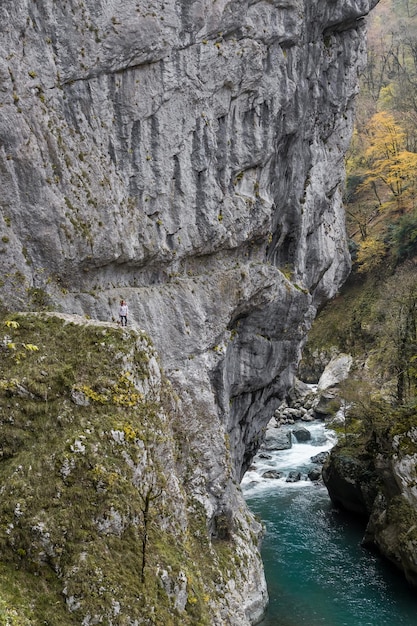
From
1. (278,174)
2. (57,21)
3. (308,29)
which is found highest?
(308,29)

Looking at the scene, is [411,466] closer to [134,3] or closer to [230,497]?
[230,497]

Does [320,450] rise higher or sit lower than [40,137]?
lower

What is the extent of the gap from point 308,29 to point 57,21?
15775 millimetres

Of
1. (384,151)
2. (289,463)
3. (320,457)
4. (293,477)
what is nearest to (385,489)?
(293,477)

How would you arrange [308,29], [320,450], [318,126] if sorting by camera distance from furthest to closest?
[320,450] < [318,126] < [308,29]

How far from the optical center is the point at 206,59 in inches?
1036

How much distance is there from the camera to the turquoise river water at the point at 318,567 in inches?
904

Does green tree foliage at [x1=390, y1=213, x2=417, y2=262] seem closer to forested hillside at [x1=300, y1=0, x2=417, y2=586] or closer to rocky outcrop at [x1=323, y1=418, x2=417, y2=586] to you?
forested hillside at [x1=300, y1=0, x2=417, y2=586]

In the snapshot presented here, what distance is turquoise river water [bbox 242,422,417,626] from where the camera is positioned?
75.3 ft

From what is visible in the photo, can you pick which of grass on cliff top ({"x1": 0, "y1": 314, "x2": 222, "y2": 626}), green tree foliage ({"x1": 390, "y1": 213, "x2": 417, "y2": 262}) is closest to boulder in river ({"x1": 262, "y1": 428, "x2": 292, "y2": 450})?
green tree foliage ({"x1": 390, "y1": 213, "x2": 417, "y2": 262})

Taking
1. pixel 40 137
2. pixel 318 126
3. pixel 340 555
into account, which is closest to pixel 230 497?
pixel 340 555

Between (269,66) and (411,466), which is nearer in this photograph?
(411,466)

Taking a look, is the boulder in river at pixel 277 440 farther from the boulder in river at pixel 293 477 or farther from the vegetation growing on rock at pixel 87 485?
the vegetation growing on rock at pixel 87 485

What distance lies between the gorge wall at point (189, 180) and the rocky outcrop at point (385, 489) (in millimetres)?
5599
